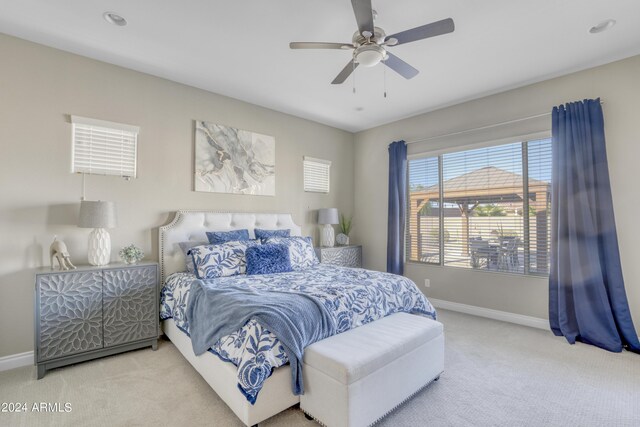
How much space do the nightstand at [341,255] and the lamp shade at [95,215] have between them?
2723mm

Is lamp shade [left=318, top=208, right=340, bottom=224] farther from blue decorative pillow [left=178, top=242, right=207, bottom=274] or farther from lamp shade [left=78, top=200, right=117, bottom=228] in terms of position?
lamp shade [left=78, top=200, right=117, bottom=228]

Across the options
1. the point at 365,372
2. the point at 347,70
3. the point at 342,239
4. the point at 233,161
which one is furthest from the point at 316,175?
the point at 365,372

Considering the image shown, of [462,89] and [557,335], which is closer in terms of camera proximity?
[557,335]

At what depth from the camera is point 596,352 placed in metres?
3.05

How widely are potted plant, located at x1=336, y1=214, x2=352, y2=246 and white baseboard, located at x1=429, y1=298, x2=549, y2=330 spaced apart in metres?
1.68

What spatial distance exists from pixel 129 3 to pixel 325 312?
2.77 metres

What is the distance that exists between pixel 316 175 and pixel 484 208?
8.54ft

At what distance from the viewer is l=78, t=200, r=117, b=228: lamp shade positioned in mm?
2883

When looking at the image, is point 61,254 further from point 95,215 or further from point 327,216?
point 327,216

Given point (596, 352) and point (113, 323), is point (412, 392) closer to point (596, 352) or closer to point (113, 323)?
point (596, 352)

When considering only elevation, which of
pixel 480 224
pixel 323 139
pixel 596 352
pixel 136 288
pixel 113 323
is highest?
pixel 323 139

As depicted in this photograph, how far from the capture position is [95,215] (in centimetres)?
291

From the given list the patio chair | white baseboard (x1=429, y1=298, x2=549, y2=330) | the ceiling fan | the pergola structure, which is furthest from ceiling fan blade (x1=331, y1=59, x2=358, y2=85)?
white baseboard (x1=429, y1=298, x2=549, y2=330)

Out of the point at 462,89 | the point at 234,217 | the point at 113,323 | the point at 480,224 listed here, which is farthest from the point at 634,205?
the point at 113,323
